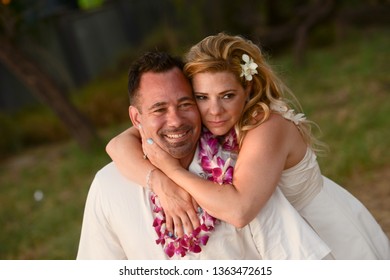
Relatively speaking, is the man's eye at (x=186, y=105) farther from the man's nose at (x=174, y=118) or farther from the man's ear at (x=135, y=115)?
the man's ear at (x=135, y=115)

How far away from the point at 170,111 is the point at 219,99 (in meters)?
0.21

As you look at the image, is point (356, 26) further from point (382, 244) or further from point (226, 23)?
point (382, 244)

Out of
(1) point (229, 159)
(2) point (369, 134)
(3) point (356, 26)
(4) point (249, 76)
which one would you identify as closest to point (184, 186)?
(1) point (229, 159)

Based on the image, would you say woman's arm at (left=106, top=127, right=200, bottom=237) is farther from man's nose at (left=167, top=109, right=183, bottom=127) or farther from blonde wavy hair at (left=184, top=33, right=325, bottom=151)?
blonde wavy hair at (left=184, top=33, right=325, bottom=151)

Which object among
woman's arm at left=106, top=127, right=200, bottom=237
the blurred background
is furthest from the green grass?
woman's arm at left=106, top=127, right=200, bottom=237

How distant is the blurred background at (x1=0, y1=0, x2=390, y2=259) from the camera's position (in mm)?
5414

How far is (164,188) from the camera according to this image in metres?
2.44

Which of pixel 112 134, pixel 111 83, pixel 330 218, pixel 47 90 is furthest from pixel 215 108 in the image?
pixel 111 83

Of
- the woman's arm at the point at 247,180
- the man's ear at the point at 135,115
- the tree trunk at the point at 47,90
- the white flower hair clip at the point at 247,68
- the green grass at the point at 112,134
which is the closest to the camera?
the woman's arm at the point at 247,180

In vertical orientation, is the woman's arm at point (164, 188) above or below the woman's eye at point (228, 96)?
below

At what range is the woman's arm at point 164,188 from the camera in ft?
7.91

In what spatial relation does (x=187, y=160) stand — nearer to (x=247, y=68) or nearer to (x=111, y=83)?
(x=247, y=68)

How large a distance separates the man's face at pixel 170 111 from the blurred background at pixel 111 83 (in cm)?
98

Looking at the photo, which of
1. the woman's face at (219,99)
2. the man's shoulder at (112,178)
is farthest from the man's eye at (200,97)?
the man's shoulder at (112,178)
